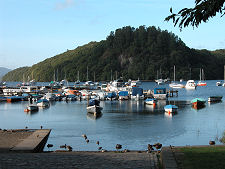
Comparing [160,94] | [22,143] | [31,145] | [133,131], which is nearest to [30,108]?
[133,131]

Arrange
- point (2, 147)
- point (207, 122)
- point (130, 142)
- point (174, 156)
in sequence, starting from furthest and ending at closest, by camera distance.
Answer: point (207, 122) < point (130, 142) < point (2, 147) < point (174, 156)

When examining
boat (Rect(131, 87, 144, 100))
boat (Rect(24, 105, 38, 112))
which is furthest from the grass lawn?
boat (Rect(131, 87, 144, 100))

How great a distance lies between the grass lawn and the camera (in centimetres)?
1413

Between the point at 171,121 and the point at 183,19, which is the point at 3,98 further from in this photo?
the point at 183,19

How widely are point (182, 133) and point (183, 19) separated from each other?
30392 millimetres

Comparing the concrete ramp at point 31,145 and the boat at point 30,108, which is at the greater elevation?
the concrete ramp at point 31,145

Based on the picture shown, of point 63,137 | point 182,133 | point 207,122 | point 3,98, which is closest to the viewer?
point 63,137

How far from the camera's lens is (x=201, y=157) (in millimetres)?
15594

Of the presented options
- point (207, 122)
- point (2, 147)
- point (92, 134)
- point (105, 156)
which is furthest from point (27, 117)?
point (105, 156)

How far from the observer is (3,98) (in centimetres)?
10088

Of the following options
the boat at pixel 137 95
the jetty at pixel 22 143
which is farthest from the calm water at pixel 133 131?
the boat at pixel 137 95

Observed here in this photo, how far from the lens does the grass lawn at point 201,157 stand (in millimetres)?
14133

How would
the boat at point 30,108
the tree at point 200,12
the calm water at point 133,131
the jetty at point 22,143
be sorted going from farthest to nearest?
the boat at point 30,108 → the calm water at point 133,131 → the jetty at point 22,143 → the tree at point 200,12

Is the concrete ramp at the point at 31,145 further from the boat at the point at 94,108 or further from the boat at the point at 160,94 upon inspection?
the boat at the point at 160,94
